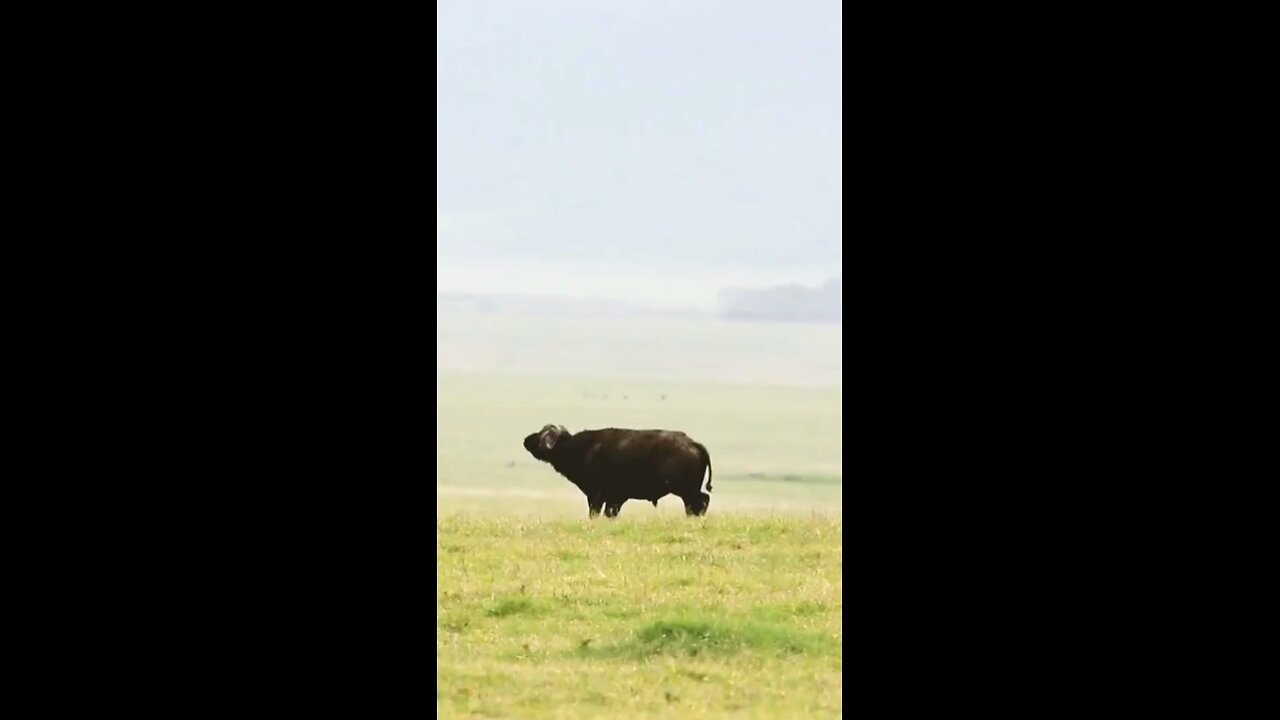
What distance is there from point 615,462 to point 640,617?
0.97m

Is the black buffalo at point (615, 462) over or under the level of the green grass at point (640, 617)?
over

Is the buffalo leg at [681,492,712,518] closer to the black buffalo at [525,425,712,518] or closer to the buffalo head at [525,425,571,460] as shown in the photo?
the black buffalo at [525,425,712,518]

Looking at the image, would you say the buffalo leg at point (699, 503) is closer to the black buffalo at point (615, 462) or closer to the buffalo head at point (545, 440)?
the black buffalo at point (615, 462)

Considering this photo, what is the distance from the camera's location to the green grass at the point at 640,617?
2881 mm

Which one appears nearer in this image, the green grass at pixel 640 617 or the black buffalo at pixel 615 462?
the green grass at pixel 640 617

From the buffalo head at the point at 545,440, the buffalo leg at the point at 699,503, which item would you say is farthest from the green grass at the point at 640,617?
the buffalo head at the point at 545,440

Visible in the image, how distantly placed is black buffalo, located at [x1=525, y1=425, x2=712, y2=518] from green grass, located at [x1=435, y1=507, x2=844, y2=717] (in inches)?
3.9

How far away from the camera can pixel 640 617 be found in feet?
11.5

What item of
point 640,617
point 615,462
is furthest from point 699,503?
point 640,617

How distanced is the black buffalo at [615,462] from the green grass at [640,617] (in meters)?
0.10

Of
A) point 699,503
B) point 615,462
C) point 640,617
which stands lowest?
point 640,617

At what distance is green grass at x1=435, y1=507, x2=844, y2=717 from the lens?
2.88m

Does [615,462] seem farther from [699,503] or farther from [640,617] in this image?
[640,617]
